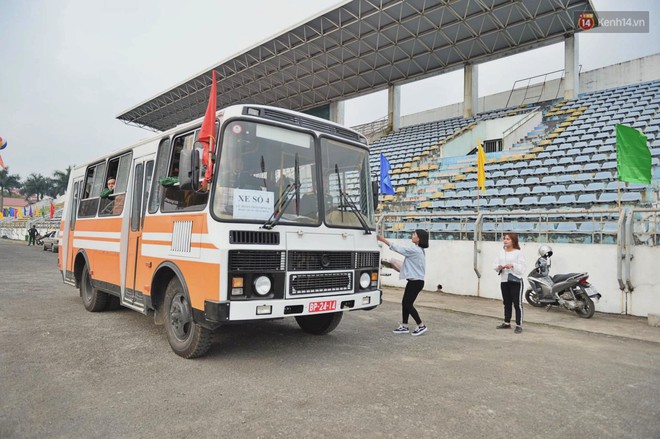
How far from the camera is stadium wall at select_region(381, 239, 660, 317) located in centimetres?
813

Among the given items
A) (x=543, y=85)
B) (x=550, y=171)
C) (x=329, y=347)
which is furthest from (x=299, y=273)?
(x=543, y=85)

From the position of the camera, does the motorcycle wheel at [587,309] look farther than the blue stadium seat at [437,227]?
No

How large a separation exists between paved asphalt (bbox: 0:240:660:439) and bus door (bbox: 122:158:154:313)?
573mm

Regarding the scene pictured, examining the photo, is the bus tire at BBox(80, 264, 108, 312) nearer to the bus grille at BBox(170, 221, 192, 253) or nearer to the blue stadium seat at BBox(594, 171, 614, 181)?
the bus grille at BBox(170, 221, 192, 253)

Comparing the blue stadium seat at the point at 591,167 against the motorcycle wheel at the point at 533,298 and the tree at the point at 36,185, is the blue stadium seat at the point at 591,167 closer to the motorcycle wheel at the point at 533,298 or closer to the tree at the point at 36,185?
the motorcycle wheel at the point at 533,298

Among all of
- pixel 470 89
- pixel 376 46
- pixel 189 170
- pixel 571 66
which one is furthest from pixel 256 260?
pixel 470 89

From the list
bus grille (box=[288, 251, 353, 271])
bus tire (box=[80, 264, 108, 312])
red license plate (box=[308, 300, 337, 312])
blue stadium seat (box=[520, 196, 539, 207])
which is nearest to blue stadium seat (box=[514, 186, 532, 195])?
blue stadium seat (box=[520, 196, 539, 207])

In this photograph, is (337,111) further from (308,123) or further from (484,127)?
(308,123)

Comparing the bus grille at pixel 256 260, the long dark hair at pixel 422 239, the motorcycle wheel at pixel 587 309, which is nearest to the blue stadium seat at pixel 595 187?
the motorcycle wheel at pixel 587 309

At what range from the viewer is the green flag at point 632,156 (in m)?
8.86

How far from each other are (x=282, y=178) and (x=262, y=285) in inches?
48.2

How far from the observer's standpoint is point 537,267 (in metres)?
9.15

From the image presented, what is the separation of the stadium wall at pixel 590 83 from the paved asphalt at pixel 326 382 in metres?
17.5

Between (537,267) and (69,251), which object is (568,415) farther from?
(69,251)
